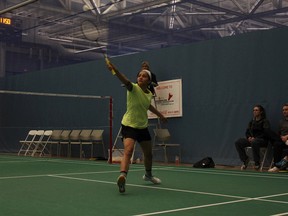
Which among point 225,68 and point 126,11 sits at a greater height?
point 126,11

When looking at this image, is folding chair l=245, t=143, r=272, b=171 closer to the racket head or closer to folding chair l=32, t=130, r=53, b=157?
the racket head

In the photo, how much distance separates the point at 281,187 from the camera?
19.4ft

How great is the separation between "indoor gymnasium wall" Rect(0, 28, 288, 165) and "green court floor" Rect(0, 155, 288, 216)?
295 centimetres

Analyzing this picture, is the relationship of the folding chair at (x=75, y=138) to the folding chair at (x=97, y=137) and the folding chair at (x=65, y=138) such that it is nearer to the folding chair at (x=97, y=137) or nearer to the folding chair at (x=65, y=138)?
the folding chair at (x=65, y=138)

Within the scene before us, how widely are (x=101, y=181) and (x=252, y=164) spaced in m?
4.36

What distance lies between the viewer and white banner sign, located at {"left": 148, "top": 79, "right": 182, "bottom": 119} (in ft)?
37.3

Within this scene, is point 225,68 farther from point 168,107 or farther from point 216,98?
point 168,107

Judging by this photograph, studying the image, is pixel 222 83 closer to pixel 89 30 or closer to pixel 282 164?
pixel 282 164

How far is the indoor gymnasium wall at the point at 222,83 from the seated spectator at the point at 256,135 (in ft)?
1.86

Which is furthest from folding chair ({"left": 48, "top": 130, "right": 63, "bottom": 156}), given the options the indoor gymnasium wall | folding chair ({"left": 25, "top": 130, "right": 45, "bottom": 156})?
the indoor gymnasium wall

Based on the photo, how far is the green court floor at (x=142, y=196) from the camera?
407 centimetres

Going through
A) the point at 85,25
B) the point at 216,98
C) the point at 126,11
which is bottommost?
the point at 216,98

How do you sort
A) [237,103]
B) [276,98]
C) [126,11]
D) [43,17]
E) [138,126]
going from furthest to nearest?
1. [43,17]
2. [126,11]
3. [237,103]
4. [276,98]
5. [138,126]

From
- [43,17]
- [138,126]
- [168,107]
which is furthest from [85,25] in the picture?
[43,17]
